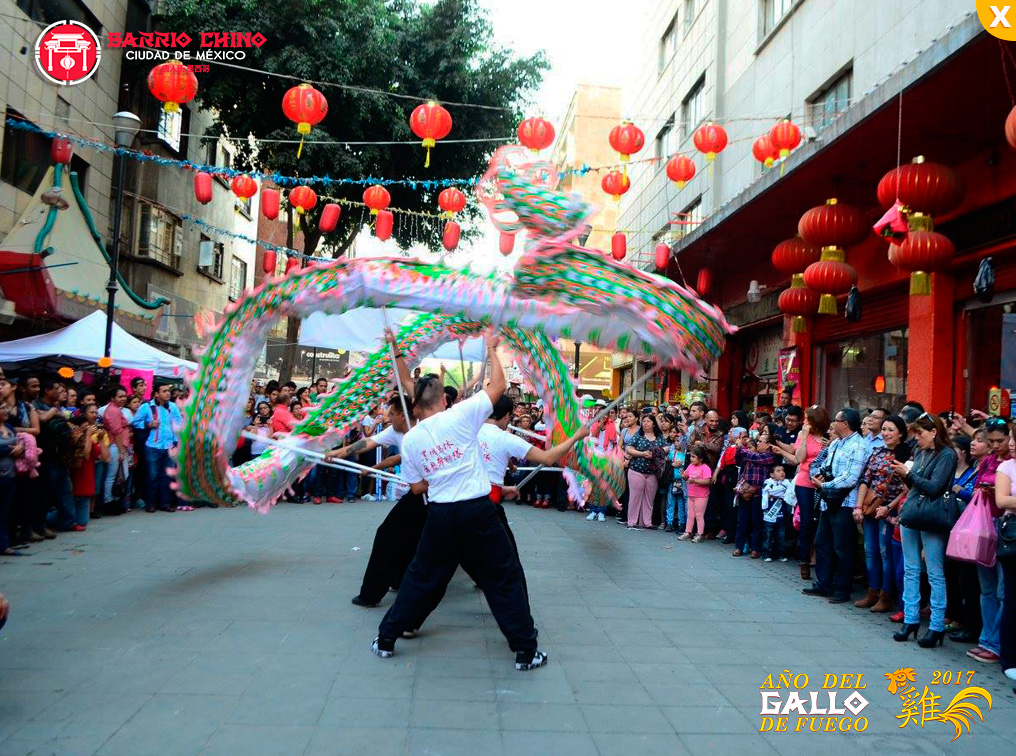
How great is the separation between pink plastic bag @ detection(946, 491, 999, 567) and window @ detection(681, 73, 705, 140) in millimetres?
13897

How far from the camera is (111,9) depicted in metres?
15.2

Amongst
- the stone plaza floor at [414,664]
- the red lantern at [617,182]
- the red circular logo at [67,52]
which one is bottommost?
the stone plaza floor at [414,664]

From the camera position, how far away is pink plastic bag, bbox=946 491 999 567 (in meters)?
4.60

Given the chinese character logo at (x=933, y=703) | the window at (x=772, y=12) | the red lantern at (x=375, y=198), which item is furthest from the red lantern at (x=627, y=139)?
the chinese character logo at (x=933, y=703)

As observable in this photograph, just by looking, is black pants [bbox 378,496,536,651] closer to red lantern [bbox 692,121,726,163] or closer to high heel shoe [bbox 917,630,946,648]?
high heel shoe [bbox 917,630,946,648]

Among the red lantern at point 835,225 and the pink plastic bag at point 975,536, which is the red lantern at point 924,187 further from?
the pink plastic bag at point 975,536

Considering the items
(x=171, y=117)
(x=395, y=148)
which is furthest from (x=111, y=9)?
(x=395, y=148)

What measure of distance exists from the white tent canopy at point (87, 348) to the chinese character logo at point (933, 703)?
8.49 m

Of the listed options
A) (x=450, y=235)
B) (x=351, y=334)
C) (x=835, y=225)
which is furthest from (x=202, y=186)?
(x=835, y=225)

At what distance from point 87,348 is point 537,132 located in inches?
264

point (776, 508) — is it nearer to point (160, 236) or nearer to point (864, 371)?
point (864, 371)

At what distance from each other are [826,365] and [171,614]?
9920 mm

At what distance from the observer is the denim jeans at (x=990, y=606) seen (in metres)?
4.75

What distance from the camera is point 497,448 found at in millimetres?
4926
